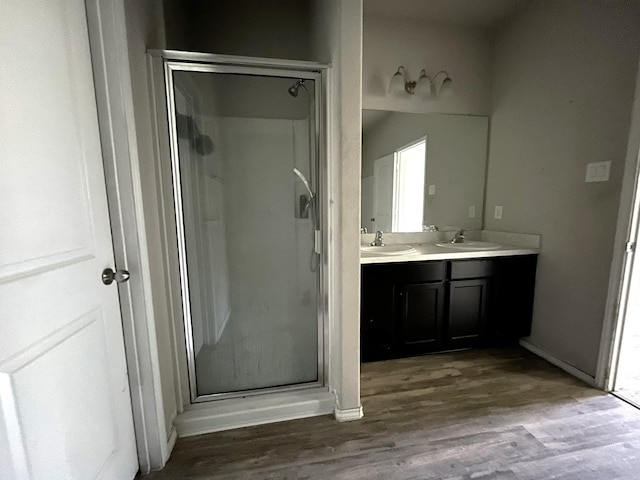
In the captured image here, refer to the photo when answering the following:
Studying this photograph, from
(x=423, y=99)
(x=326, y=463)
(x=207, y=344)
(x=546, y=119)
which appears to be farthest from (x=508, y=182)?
(x=207, y=344)

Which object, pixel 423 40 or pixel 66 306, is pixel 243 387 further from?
pixel 423 40

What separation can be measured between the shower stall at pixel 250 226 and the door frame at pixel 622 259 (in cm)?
169

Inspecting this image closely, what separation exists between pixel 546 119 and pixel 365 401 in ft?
7.52

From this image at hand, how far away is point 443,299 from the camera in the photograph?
85.7 inches

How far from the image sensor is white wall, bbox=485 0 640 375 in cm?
173

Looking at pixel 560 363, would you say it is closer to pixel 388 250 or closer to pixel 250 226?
pixel 388 250

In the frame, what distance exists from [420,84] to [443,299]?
1665 mm

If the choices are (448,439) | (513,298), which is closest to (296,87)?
(448,439)

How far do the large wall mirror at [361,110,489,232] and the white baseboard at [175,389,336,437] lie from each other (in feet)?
4.34

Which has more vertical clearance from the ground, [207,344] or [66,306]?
[66,306]

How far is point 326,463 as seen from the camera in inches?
53.2

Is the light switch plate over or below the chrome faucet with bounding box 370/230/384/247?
over

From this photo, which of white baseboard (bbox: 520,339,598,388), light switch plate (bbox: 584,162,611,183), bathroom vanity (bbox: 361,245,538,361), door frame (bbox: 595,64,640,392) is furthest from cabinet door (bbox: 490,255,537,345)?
light switch plate (bbox: 584,162,611,183)

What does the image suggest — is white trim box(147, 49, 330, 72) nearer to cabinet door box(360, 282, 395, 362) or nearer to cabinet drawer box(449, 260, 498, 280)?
cabinet door box(360, 282, 395, 362)
